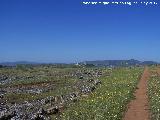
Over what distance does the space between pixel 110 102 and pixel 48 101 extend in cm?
1184

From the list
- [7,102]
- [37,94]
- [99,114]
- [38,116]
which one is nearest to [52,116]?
[38,116]

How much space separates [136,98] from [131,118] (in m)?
11.2

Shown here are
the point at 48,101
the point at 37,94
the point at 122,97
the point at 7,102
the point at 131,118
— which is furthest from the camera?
the point at 37,94

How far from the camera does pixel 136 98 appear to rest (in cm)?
3778

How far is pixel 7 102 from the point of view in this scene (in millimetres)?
48781

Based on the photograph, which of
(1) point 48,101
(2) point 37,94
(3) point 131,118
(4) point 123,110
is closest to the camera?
(3) point 131,118

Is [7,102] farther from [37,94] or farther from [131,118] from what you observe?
[131,118]

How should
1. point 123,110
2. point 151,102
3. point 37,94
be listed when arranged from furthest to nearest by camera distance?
point 37,94 < point 151,102 < point 123,110

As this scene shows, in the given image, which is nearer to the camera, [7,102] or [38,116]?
[38,116]

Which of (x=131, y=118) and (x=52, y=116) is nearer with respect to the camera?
(x=131, y=118)

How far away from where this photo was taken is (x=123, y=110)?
29.9 m

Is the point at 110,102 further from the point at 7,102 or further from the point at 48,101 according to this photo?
the point at 7,102

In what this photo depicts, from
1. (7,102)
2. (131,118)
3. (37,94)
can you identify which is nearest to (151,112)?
(131,118)

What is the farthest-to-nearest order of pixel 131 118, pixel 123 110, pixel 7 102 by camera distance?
1. pixel 7 102
2. pixel 123 110
3. pixel 131 118
